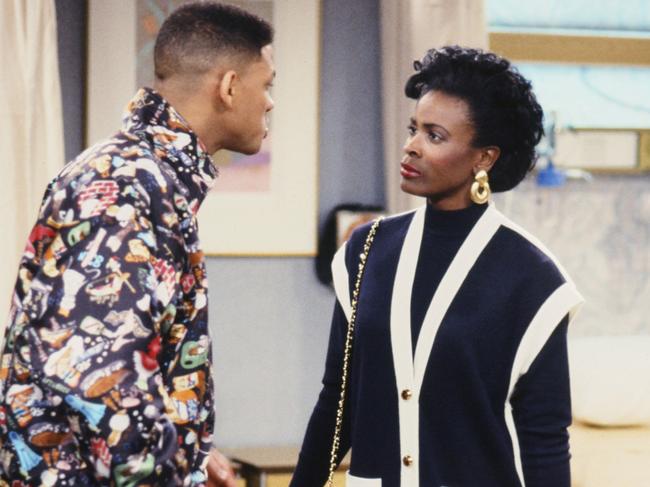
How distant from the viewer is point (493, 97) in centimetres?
229

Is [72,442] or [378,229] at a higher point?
[378,229]

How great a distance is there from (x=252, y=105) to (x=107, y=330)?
0.52 metres

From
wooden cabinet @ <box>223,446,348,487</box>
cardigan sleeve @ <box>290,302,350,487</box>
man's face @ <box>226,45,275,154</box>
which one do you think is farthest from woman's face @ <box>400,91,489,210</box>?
wooden cabinet @ <box>223,446,348,487</box>

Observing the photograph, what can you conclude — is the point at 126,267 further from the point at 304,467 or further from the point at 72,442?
the point at 304,467

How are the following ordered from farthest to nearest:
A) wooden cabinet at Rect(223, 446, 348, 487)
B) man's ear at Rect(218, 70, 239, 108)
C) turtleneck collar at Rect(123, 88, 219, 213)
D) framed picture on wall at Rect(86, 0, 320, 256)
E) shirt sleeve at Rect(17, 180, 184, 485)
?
framed picture on wall at Rect(86, 0, 320, 256) < wooden cabinet at Rect(223, 446, 348, 487) < man's ear at Rect(218, 70, 239, 108) < turtleneck collar at Rect(123, 88, 219, 213) < shirt sleeve at Rect(17, 180, 184, 485)

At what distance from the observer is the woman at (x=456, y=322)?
2.11 m

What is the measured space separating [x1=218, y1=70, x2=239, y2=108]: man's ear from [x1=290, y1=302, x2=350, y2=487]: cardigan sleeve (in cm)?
64

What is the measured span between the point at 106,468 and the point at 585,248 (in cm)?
357

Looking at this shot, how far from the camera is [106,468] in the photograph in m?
1.51

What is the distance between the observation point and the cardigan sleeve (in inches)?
90.9

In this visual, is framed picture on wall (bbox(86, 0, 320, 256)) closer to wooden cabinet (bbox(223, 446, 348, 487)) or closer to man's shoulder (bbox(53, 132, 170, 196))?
wooden cabinet (bbox(223, 446, 348, 487))

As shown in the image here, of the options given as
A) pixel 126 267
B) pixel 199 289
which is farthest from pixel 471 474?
pixel 126 267

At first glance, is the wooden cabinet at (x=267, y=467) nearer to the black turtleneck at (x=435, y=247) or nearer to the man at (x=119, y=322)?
the black turtleneck at (x=435, y=247)

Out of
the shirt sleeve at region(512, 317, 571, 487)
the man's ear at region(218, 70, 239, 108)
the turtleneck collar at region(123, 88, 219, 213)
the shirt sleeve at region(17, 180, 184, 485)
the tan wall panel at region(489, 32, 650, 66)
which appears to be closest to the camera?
the shirt sleeve at region(17, 180, 184, 485)
